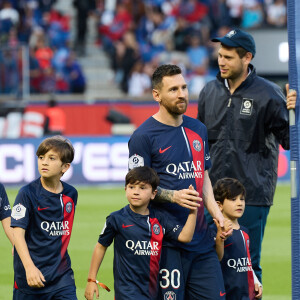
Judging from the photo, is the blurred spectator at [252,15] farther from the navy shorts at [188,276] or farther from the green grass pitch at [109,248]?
the navy shorts at [188,276]

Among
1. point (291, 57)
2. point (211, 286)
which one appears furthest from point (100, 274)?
point (291, 57)

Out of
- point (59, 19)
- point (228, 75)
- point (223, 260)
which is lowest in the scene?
point (223, 260)

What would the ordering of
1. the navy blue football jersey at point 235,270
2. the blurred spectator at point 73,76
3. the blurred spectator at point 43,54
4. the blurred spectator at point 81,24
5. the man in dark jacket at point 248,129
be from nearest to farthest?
the navy blue football jersey at point 235,270 < the man in dark jacket at point 248,129 < the blurred spectator at point 43,54 < the blurred spectator at point 73,76 < the blurred spectator at point 81,24

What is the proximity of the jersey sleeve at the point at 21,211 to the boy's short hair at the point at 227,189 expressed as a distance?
5.12 feet

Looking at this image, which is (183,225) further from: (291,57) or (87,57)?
(87,57)

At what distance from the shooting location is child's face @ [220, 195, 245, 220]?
6.32 metres

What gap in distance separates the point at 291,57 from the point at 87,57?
66.0ft

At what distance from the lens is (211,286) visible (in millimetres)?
5660

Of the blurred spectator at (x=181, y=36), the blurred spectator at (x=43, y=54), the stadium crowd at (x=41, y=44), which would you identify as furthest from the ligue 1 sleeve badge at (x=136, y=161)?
the blurred spectator at (x=181, y=36)

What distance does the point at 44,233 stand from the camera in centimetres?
575

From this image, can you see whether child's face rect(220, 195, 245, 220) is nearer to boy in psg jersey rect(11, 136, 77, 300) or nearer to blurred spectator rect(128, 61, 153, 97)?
boy in psg jersey rect(11, 136, 77, 300)

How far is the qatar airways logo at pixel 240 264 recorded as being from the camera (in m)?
6.28

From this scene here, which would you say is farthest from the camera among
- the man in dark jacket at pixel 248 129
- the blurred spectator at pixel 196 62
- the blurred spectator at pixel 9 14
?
the blurred spectator at pixel 9 14

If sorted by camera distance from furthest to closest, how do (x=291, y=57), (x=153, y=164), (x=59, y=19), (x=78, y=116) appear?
1. (x=59, y=19)
2. (x=78, y=116)
3. (x=153, y=164)
4. (x=291, y=57)
